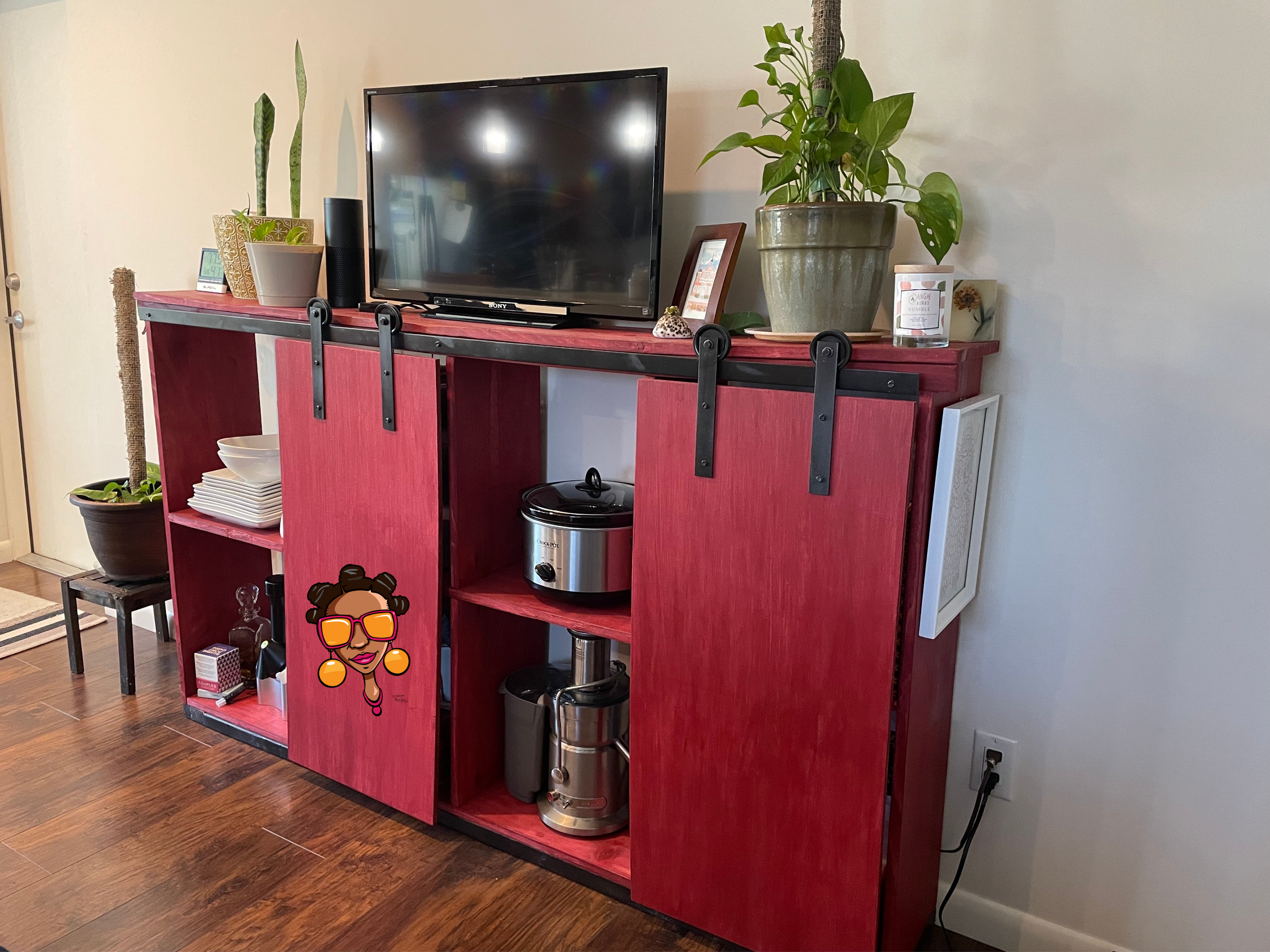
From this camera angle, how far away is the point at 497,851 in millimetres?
2012

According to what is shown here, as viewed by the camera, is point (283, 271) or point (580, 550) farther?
point (283, 271)

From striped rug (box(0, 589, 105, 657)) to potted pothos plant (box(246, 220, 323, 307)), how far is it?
4.94 feet

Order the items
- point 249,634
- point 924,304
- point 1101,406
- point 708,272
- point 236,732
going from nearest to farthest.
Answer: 1. point 924,304
2. point 1101,406
3. point 708,272
4. point 236,732
5. point 249,634

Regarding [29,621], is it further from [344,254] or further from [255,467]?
[344,254]

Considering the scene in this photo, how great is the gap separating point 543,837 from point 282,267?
1388mm

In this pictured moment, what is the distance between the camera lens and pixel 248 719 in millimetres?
2434

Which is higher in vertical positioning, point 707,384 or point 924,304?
point 924,304

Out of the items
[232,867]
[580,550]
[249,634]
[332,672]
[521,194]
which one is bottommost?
[232,867]

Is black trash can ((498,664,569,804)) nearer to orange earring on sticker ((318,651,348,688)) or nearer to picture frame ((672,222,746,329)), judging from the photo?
orange earring on sticker ((318,651,348,688))

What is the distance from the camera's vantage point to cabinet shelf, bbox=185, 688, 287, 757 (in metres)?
2.36

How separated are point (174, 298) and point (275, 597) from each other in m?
0.78

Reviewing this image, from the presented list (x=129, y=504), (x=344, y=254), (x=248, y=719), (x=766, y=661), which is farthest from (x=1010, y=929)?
(x=129, y=504)

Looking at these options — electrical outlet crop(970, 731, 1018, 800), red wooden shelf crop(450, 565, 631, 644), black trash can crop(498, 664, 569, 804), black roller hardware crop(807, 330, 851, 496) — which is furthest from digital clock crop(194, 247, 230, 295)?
electrical outlet crop(970, 731, 1018, 800)

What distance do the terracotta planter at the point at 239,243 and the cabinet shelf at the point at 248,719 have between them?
1.09m
